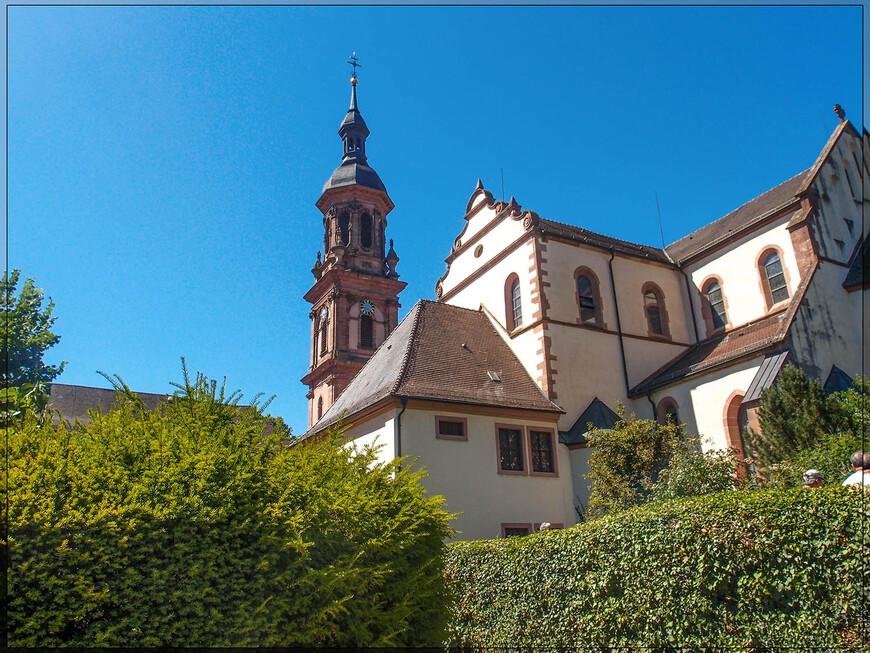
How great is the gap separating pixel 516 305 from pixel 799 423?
11.4 metres

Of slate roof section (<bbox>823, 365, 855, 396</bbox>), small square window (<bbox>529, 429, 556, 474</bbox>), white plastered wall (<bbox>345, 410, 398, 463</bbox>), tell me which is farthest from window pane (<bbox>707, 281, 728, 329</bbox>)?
white plastered wall (<bbox>345, 410, 398, 463</bbox>)

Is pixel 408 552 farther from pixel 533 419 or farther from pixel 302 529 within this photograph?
pixel 533 419

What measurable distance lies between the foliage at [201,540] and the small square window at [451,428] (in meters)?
10.6

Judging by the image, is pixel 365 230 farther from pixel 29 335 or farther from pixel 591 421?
pixel 591 421

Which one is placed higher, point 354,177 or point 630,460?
point 354,177

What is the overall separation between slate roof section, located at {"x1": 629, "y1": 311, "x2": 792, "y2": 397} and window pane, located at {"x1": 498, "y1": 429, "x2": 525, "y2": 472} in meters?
5.54

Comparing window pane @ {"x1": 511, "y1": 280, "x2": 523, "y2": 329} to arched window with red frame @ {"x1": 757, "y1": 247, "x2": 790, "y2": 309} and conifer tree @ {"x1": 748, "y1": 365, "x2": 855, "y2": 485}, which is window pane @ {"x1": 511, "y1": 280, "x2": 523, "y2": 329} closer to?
arched window with red frame @ {"x1": 757, "y1": 247, "x2": 790, "y2": 309}

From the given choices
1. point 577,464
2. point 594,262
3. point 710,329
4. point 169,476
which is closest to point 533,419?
point 577,464

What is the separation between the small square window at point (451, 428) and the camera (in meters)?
18.9

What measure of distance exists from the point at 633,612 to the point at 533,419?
11490mm

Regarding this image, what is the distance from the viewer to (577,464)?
20.4 meters

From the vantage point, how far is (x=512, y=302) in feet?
81.9

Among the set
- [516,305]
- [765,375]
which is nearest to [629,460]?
[765,375]

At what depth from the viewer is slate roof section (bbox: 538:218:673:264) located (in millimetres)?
24650
